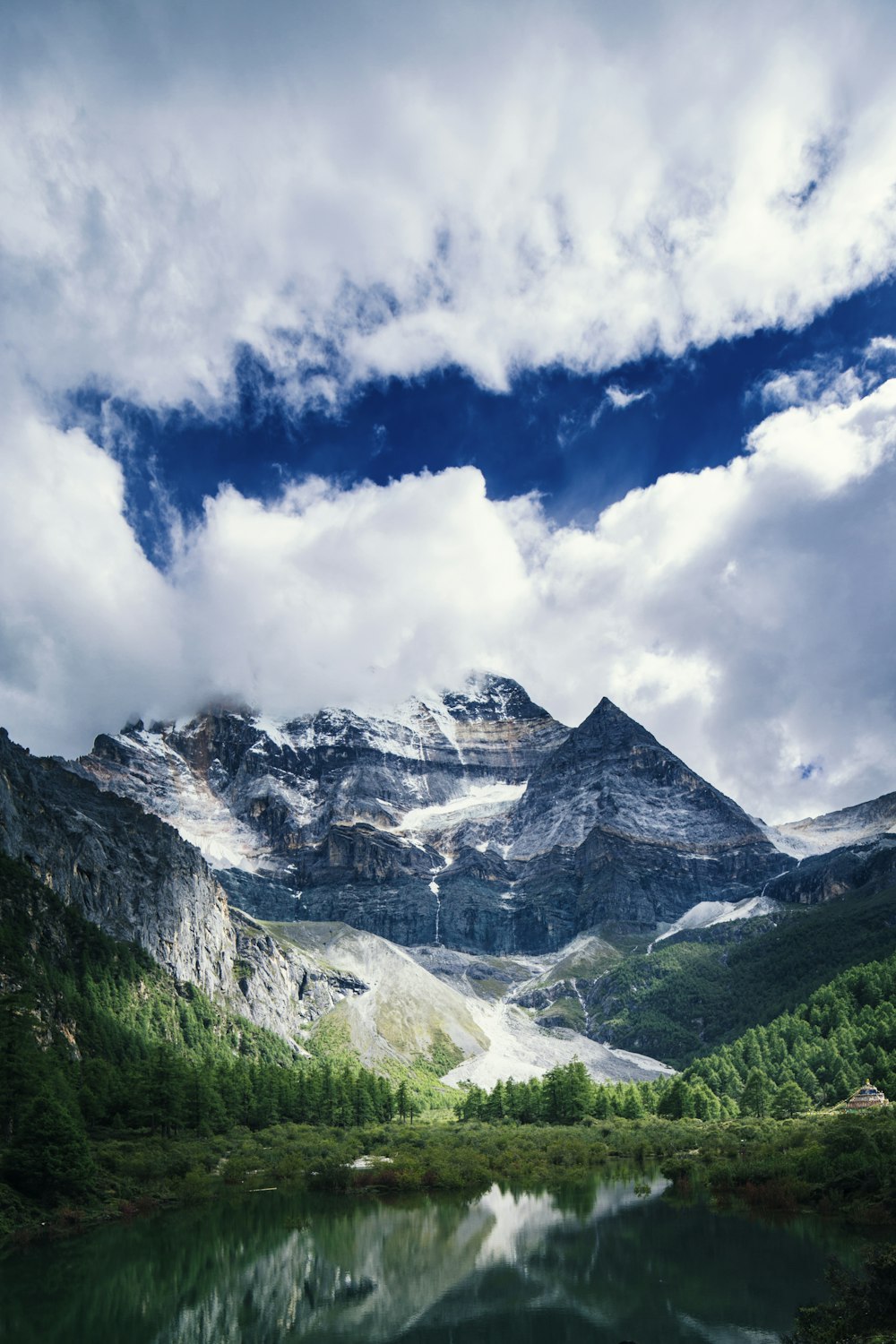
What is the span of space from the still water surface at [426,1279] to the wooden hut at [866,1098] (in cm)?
4904

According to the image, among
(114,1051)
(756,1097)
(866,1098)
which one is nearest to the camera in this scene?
(866,1098)

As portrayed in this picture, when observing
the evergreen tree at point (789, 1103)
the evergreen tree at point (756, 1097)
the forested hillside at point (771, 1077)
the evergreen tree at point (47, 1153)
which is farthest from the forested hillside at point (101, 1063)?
A: the evergreen tree at point (789, 1103)

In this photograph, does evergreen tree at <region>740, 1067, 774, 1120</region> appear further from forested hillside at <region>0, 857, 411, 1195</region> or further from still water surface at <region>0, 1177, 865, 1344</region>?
still water surface at <region>0, 1177, 865, 1344</region>

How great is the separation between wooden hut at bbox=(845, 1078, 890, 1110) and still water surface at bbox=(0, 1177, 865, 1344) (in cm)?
4904

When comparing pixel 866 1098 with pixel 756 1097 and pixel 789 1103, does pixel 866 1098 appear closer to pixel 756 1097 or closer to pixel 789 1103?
pixel 789 1103

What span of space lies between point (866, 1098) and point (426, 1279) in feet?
266

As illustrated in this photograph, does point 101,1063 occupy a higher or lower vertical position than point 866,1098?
higher

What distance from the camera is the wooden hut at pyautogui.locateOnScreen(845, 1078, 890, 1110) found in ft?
367

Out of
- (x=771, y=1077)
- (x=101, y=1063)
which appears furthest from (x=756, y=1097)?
(x=101, y=1063)

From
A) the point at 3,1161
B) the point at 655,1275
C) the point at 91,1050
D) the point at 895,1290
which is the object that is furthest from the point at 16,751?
the point at 895,1290

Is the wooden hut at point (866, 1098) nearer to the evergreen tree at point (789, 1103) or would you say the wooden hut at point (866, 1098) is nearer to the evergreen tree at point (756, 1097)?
the evergreen tree at point (789, 1103)

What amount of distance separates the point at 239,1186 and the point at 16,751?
121m

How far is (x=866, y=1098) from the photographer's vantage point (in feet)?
373

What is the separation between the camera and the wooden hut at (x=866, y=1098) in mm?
111875
